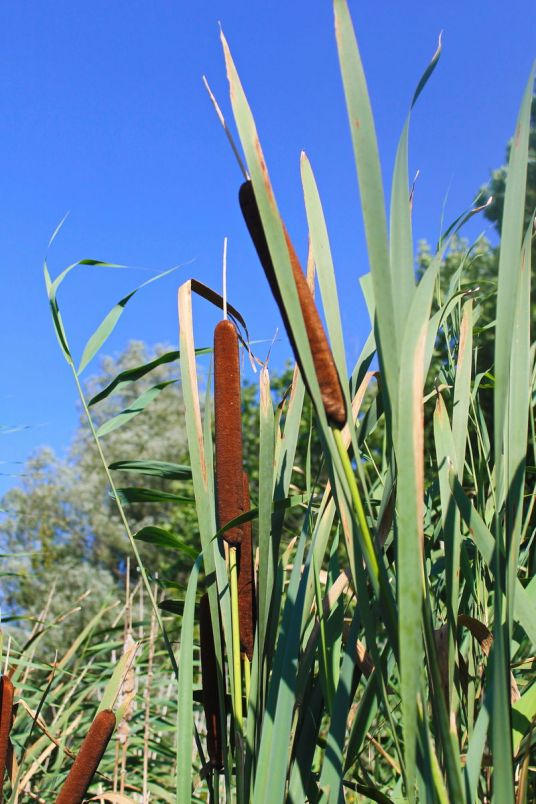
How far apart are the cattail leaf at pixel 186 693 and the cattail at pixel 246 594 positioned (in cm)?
7

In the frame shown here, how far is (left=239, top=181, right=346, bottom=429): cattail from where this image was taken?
541 millimetres

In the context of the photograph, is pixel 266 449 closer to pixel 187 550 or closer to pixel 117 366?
pixel 187 550

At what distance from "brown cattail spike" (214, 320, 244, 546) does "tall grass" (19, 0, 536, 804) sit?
1cm

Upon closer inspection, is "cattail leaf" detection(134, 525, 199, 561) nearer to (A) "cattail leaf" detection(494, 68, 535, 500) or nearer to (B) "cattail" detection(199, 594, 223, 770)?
(B) "cattail" detection(199, 594, 223, 770)

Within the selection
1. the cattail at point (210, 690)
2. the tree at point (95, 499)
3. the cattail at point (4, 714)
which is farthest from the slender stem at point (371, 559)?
the tree at point (95, 499)

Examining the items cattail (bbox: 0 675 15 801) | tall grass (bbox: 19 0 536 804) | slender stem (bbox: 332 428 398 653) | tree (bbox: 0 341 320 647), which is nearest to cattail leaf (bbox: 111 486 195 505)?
tall grass (bbox: 19 0 536 804)

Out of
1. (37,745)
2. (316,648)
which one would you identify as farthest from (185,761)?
(37,745)

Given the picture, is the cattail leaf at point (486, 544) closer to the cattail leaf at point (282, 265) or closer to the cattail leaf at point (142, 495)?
the cattail leaf at point (282, 265)

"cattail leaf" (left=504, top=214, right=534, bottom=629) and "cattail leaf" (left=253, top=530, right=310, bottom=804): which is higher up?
"cattail leaf" (left=504, top=214, right=534, bottom=629)

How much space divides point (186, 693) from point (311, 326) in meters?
0.36

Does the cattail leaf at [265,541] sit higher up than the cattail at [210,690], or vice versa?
the cattail leaf at [265,541]

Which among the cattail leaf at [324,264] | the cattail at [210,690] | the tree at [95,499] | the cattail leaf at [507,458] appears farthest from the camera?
the tree at [95,499]

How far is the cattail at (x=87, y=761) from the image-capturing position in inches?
28.8

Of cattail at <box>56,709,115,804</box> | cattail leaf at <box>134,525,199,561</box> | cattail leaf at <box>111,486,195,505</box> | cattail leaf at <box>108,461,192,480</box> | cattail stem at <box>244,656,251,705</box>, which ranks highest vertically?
cattail leaf at <box>108,461,192,480</box>
